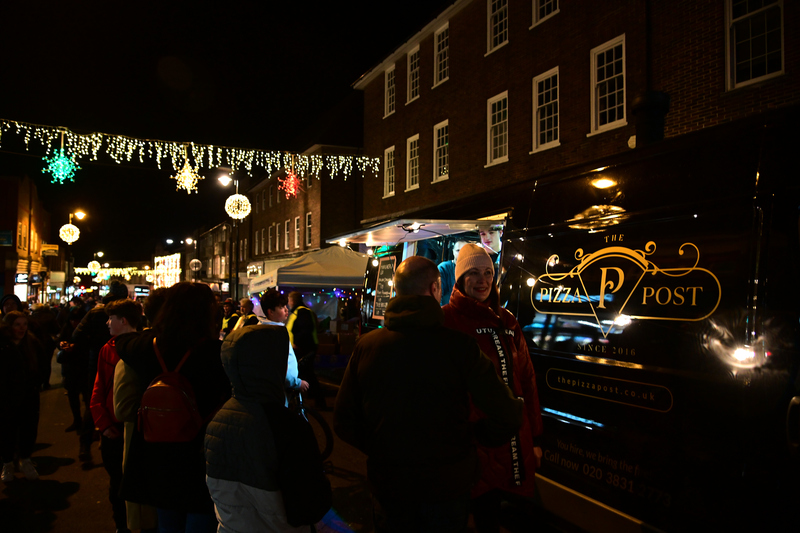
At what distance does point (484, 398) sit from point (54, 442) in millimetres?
7053

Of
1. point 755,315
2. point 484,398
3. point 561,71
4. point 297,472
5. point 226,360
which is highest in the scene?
point 561,71

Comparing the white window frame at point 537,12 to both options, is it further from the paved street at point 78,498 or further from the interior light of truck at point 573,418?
the interior light of truck at point 573,418

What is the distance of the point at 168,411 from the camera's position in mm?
2729

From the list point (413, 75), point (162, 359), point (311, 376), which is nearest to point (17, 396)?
point (162, 359)

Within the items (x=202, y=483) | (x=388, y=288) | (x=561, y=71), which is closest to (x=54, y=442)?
(x=388, y=288)

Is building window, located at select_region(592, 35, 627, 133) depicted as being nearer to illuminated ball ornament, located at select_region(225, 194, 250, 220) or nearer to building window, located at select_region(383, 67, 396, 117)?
building window, located at select_region(383, 67, 396, 117)

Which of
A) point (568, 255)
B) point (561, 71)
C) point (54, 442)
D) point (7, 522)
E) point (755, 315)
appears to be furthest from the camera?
point (561, 71)

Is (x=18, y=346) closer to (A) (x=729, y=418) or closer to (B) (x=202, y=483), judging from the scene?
(B) (x=202, y=483)

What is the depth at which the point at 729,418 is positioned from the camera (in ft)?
8.82

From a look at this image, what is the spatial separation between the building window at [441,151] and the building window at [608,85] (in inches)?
240

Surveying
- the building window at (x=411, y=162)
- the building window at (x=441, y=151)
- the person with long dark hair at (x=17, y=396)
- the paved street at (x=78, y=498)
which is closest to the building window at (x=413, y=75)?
the building window at (x=411, y=162)

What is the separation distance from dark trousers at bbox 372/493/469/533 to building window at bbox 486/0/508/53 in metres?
15.6

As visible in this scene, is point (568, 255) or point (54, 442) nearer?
point (568, 255)

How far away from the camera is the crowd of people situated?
2256 mm
